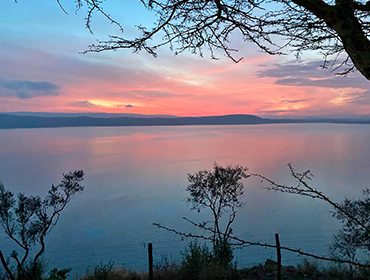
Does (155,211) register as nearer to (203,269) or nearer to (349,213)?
(203,269)

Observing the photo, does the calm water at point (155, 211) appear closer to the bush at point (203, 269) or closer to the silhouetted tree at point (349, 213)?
the silhouetted tree at point (349, 213)

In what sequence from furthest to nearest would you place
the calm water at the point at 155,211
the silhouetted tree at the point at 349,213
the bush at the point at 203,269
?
the calm water at the point at 155,211, the bush at the point at 203,269, the silhouetted tree at the point at 349,213

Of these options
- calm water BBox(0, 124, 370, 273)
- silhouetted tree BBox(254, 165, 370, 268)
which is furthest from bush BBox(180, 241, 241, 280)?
calm water BBox(0, 124, 370, 273)

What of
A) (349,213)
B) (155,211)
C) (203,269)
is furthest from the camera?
(155,211)

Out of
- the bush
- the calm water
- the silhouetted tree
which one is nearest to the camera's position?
the silhouetted tree

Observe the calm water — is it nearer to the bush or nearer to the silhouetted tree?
the silhouetted tree

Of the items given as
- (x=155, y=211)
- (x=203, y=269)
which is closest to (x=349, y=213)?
(x=203, y=269)

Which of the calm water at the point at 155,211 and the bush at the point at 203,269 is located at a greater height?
the bush at the point at 203,269

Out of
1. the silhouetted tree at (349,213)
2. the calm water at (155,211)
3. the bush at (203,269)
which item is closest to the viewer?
the silhouetted tree at (349,213)

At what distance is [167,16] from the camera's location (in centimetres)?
228

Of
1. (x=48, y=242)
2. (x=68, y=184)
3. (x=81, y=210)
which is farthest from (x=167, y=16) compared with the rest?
(x=81, y=210)

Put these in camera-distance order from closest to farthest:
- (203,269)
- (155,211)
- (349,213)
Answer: (349,213), (203,269), (155,211)

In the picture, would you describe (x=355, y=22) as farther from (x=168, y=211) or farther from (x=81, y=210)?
(x=81, y=210)

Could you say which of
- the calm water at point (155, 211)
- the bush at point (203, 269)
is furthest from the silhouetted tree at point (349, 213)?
the calm water at point (155, 211)
